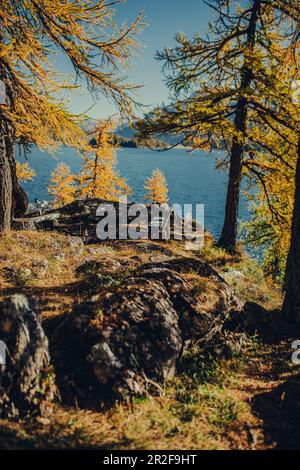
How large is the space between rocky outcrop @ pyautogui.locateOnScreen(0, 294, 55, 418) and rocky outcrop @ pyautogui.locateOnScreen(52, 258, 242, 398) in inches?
13.0

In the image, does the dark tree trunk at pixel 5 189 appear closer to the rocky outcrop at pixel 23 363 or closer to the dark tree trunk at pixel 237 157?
the rocky outcrop at pixel 23 363

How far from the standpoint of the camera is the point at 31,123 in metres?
7.82

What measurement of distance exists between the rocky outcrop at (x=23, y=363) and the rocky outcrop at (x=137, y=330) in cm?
33

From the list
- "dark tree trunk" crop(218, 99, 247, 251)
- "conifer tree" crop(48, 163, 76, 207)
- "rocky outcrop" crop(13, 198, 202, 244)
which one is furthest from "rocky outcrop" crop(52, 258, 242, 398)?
"conifer tree" crop(48, 163, 76, 207)

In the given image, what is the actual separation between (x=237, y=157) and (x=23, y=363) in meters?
9.32

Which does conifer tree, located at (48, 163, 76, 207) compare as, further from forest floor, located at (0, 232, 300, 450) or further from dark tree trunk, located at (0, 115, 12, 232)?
forest floor, located at (0, 232, 300, 450)

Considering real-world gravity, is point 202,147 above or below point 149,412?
above

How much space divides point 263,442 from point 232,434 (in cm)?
36

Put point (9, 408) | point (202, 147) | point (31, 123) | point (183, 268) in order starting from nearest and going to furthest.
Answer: point (9, 408) < point (183, 268) < point (31, 123) < point (202, 147)

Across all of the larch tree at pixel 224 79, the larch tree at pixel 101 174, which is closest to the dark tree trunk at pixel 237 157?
the larch tree at pixel 224 79

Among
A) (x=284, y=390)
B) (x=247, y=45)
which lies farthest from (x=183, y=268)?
(x=247, y=45)

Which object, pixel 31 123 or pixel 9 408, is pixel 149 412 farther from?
pixel 31 123

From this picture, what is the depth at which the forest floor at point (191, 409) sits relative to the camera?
3162 mm

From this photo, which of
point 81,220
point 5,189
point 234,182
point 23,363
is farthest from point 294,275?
point 81,220
